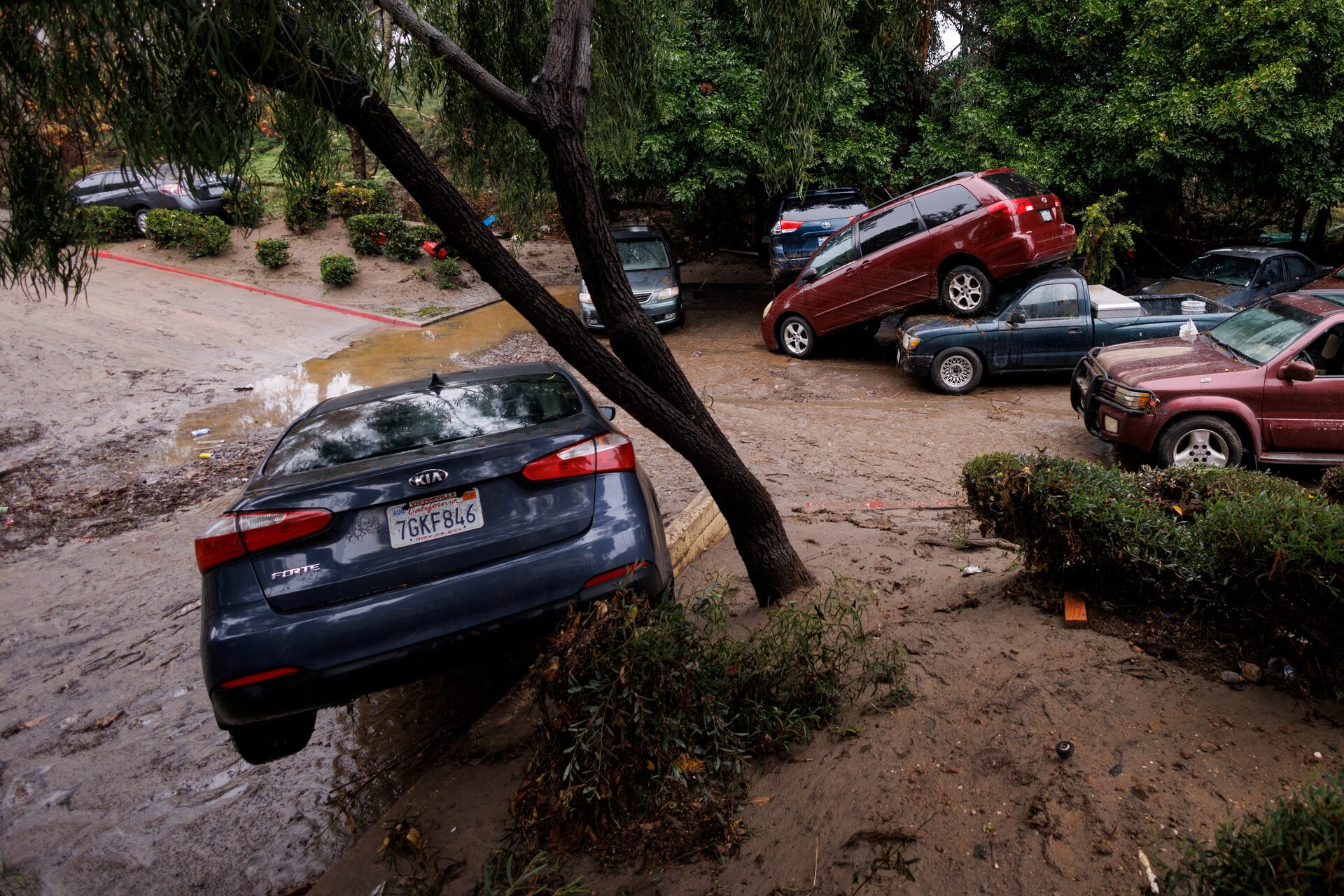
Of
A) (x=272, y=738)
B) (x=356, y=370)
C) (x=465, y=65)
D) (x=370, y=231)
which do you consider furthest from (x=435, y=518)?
(x=370, y=231)

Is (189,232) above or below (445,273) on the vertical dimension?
above

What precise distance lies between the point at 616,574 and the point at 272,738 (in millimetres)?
1815

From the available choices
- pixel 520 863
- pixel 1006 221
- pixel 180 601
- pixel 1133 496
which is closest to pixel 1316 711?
pixel 1133 496

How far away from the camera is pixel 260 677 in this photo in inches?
121

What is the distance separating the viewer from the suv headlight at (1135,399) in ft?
24.2

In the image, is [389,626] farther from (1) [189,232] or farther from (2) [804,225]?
(1) [189,232]

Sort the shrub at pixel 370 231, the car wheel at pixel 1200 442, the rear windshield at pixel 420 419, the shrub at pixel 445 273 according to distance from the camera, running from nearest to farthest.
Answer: the rear windshield at pixel 420 419
the car wheel at pixel 1200 442
the shrub at pixel 445 273
the shrub at pixel 370 231

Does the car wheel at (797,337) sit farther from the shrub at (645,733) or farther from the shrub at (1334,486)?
the shrub at (645,733)

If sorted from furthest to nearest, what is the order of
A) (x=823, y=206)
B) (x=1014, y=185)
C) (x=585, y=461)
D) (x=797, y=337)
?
(x=823, y=206) < (x=797, y=337) < (x=1014, y=185) < (x=585, y=461)

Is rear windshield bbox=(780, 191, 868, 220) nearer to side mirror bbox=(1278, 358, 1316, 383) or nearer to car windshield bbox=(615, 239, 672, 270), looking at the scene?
car windshield bbox=(615, 239, 672, 270)

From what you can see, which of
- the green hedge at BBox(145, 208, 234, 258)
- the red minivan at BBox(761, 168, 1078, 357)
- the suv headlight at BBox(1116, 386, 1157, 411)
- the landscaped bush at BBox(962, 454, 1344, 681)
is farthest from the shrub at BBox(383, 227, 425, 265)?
the landscaped bush at BBox(962, 454, 1344, 681)

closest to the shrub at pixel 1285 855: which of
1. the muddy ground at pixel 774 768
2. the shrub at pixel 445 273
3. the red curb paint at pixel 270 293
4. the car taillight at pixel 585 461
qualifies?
the muddy ground at pixel 774 768

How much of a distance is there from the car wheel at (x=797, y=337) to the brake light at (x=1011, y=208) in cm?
307

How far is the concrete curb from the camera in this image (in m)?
5.12
